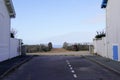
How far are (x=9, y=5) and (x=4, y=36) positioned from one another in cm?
493

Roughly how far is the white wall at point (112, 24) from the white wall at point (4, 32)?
1132 cm

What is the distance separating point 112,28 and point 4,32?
1158 centimetres

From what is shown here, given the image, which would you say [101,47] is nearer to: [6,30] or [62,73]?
[6,30]

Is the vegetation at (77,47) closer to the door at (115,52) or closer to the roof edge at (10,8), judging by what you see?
the roof edge at (10,8)

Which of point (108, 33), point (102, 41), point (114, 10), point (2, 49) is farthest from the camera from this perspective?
point (102, 41)

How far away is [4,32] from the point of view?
3859 centimetres

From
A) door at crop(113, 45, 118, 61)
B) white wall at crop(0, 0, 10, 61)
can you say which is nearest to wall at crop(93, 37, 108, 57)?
door at crop(113, 45, 118, 61)

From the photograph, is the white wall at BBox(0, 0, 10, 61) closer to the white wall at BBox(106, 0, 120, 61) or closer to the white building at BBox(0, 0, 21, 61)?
the white building at BBox(0, 0, 21, 61)

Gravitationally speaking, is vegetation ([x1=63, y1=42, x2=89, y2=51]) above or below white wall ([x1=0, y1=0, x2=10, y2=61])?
below

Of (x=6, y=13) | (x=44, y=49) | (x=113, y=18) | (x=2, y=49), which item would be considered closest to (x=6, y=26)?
(x=6, y=13)

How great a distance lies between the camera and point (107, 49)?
43.8 meters

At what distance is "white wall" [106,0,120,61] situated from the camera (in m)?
37.6

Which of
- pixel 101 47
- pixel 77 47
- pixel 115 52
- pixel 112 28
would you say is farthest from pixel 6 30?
pixel 77 47

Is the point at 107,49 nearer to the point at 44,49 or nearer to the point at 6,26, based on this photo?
the point at 6,26
